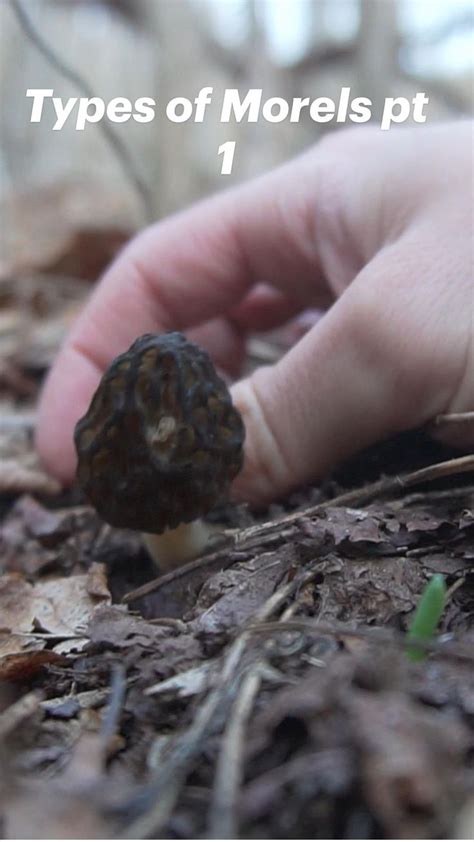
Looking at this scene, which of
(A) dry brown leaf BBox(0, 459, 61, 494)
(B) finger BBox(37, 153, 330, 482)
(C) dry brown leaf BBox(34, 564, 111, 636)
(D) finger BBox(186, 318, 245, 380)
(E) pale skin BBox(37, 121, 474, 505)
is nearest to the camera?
(C) dry brown leaf BBox(34, 564, 111, 636)

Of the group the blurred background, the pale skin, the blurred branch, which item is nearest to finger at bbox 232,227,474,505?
the pale skin

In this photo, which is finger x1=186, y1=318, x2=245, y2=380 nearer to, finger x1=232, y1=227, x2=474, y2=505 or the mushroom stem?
finger x1=232, y1=227, x2=474, y2=505

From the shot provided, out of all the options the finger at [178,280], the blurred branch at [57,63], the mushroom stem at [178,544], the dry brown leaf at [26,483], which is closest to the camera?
the mushroom stem at [178,544]

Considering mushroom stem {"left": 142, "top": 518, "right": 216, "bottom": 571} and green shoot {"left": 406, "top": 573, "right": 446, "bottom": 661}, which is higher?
green shoot {"left": 406, "top": 573, "right": 446, "bottom": 661}

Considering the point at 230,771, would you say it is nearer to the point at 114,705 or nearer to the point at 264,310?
the point at 114,705

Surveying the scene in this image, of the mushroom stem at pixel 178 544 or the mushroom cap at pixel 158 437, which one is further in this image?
the mushroom stem at pixel 178 544

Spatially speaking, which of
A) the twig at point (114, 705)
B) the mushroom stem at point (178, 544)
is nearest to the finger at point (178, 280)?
the mushroom stem at point (178, 544)

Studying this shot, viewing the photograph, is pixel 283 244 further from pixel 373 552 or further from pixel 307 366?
pixel 373 552

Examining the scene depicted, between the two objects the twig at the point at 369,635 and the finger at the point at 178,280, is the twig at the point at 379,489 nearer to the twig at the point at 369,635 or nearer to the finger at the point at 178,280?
the twig at the point at 369,635
